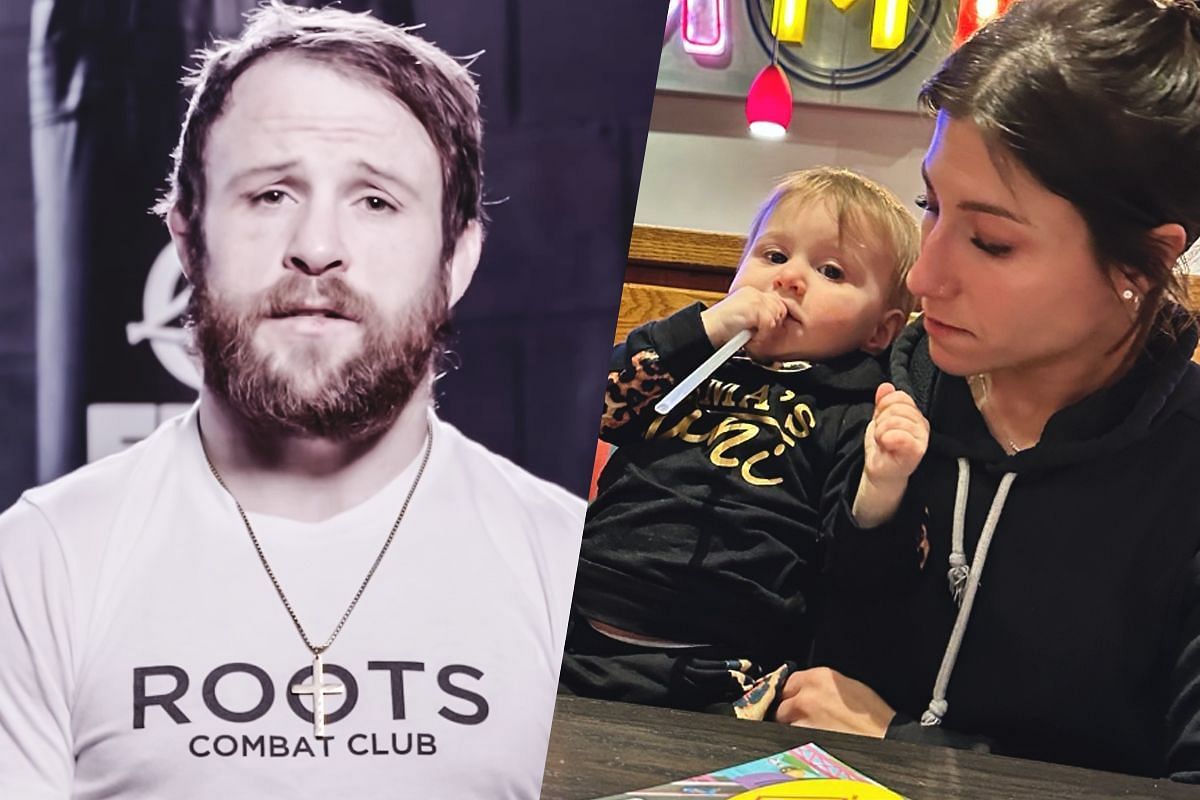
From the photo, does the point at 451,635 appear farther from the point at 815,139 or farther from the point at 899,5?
the point at 899,5

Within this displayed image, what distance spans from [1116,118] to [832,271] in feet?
0.86

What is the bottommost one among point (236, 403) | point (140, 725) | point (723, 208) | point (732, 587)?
point (140, 725)

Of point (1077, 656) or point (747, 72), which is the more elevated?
point (747, 72)

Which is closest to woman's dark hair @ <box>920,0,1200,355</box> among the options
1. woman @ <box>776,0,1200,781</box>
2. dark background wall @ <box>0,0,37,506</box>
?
woman @ <box>776,0,1200,781</box>

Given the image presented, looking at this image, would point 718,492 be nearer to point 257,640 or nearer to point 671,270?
point 671,270

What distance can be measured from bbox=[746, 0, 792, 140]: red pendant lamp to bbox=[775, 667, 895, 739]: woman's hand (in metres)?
0.51

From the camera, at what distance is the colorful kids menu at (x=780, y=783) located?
813mm

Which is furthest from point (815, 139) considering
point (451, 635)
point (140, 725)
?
point (140, 725)

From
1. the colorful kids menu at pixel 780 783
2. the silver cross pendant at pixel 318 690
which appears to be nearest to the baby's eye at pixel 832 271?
the colorful kids menu at pixel 780 783

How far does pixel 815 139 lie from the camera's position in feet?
3.17

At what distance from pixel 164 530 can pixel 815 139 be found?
2.32ft

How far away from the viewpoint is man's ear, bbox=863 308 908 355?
36.5 inches

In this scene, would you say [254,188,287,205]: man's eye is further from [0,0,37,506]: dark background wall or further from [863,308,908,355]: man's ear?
[863,308,908,355]: man's ear

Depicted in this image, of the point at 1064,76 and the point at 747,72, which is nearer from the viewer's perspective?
the point at 1064,76
